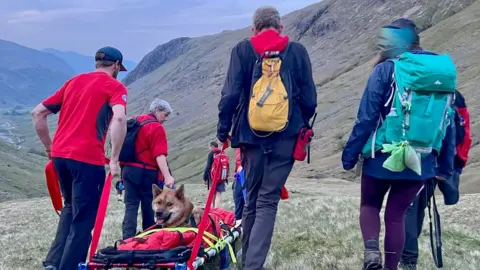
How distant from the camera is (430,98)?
5.61 meters

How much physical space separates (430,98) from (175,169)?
9146 centimetres

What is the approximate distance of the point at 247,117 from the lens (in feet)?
20.4

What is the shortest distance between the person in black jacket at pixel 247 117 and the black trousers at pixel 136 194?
283 centimetres

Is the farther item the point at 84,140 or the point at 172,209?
the point at 172,209

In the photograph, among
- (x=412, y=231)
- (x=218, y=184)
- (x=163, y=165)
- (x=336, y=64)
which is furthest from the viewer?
(x=336, y=64)

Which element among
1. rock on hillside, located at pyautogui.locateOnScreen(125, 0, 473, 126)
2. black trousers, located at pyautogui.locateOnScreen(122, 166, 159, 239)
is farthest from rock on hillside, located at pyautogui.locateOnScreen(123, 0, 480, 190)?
black trousers, located at pyautogui.locateOnScreen(122, 166, 159, 239)

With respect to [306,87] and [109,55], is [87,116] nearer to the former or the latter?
[109,55]

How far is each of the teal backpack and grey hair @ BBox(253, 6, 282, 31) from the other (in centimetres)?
131

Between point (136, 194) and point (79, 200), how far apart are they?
7.94ft

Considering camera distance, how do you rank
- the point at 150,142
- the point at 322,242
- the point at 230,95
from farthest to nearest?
the point at 150,142 < the point at 322,242 < the point at 230,95

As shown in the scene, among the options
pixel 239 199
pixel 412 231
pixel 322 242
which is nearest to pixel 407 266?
pixel 412 231

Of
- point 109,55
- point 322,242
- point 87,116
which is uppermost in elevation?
point 109,55

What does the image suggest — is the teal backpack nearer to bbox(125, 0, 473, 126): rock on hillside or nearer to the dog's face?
the dog's face

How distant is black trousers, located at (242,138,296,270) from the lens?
244 inches
